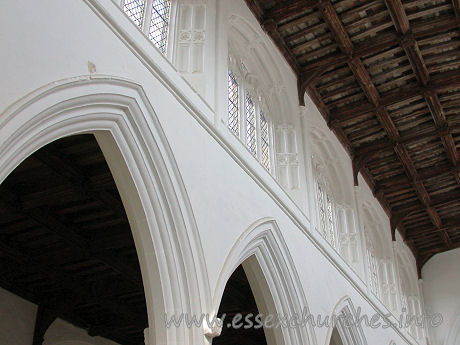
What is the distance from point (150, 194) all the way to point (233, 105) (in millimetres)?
3688

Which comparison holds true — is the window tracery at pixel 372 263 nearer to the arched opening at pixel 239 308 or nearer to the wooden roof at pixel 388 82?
the wooden roof at pixel 388 82

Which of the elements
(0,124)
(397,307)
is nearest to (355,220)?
(397,307)

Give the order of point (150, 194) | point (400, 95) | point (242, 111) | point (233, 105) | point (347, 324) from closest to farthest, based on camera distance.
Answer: point (150, 194)
point (233, 105)
point (242, 111)
point (347, 324)
point (400, 95)

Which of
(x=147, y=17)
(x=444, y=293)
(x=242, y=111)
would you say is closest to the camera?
(x=147, y=17)

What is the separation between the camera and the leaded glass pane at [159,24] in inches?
335

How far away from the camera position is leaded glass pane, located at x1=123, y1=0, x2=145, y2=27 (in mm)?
7859

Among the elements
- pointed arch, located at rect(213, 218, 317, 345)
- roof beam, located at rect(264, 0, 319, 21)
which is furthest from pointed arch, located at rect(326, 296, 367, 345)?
roof beam, located at rect(264, 0, 319, 21)

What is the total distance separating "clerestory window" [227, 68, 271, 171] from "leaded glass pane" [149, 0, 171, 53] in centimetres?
158

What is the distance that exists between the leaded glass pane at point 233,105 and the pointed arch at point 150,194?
8.96ft

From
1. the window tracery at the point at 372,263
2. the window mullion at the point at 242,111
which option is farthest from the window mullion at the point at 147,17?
the window tracery at the point at 372,263

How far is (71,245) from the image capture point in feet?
36.5

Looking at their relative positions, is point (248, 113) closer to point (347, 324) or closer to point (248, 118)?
point (248, 118)

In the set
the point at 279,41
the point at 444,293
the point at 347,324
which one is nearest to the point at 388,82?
the point at 279,41

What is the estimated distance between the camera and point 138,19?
8.06m
